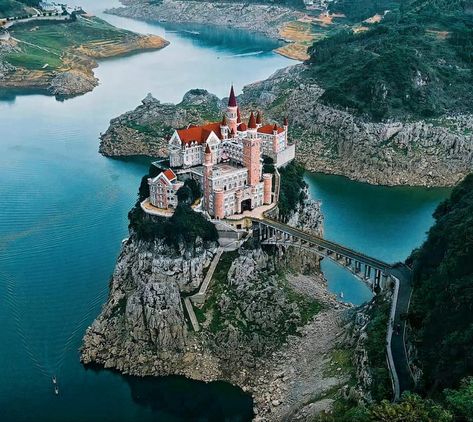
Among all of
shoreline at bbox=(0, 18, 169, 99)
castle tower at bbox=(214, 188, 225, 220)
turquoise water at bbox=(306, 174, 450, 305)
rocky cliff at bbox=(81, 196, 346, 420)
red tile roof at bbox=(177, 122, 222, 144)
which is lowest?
shoreline at bbox=(0, 18, 169, 99)

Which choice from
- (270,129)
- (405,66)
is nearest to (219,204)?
(270,129)

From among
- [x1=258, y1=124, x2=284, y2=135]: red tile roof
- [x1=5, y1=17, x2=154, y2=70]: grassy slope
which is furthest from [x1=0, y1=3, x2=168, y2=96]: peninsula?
[x1=258, y1=124, x2=284, y2=135]: red tile roof

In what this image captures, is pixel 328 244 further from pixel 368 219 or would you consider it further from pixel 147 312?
pixel 368 219

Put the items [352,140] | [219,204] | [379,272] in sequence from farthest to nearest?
[352,140] → [219,204] → [379,272]

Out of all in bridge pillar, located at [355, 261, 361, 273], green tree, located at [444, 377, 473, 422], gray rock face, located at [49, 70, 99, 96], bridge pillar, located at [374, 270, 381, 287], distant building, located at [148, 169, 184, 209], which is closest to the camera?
green tree, located at [444, 377, 473, 422]

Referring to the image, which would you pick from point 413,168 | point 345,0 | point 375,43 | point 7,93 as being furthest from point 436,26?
point 7,93

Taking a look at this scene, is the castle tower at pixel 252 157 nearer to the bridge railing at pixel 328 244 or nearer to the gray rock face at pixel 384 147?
the bridge railing at pixel 328 244

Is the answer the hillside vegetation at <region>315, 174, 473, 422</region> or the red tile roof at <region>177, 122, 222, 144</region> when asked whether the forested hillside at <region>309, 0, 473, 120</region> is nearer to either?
the red tile roof at <region>177, 122, 222, 144</region>
